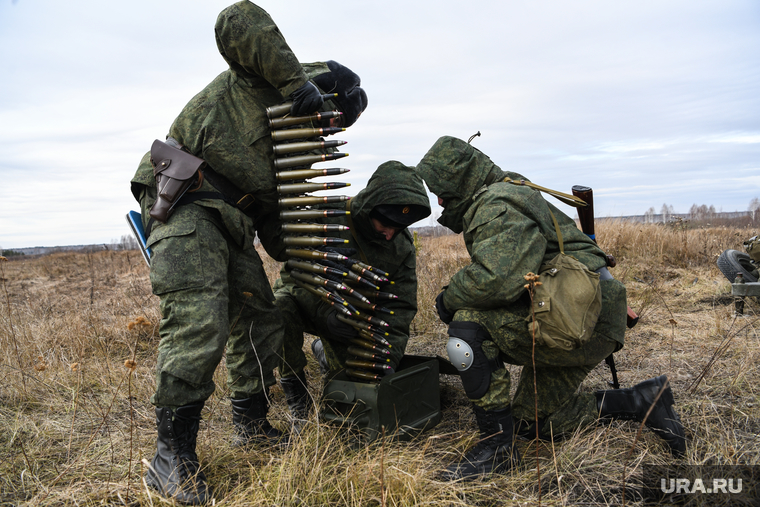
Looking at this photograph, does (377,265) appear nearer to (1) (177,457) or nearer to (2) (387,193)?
(2) (387,193)

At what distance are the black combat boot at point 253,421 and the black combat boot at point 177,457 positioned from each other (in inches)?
22.2

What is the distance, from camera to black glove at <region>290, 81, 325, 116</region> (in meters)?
2.98

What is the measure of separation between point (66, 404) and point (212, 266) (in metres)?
2.27

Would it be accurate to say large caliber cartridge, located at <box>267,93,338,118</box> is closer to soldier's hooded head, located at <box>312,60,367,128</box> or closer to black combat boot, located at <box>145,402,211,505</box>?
soldier's hooded head, located at <box>312,60,367,128</box>

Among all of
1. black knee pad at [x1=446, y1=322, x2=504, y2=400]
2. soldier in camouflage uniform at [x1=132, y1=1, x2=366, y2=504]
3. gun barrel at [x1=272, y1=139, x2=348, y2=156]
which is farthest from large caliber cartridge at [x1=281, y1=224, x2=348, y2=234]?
black knee pad at [x1=446, y1=322, x2=504, y2=400]

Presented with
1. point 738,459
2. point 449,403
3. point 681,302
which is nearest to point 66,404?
point 449,403

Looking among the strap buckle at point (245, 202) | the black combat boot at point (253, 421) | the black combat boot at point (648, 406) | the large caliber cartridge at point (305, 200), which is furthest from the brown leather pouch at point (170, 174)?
the black combat boot at point (648, 406)

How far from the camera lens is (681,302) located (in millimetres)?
7273

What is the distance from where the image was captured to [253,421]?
3.40 meters

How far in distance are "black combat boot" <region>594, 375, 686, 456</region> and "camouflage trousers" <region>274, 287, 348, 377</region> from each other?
80.9 inches

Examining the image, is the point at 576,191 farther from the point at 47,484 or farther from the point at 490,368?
the point at 47,484

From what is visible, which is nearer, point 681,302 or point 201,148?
point 201,148

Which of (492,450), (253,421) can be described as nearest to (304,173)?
(253,421)

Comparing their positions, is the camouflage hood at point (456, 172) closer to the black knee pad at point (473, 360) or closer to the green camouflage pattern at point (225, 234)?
the black knee pad at point (473, 360)
